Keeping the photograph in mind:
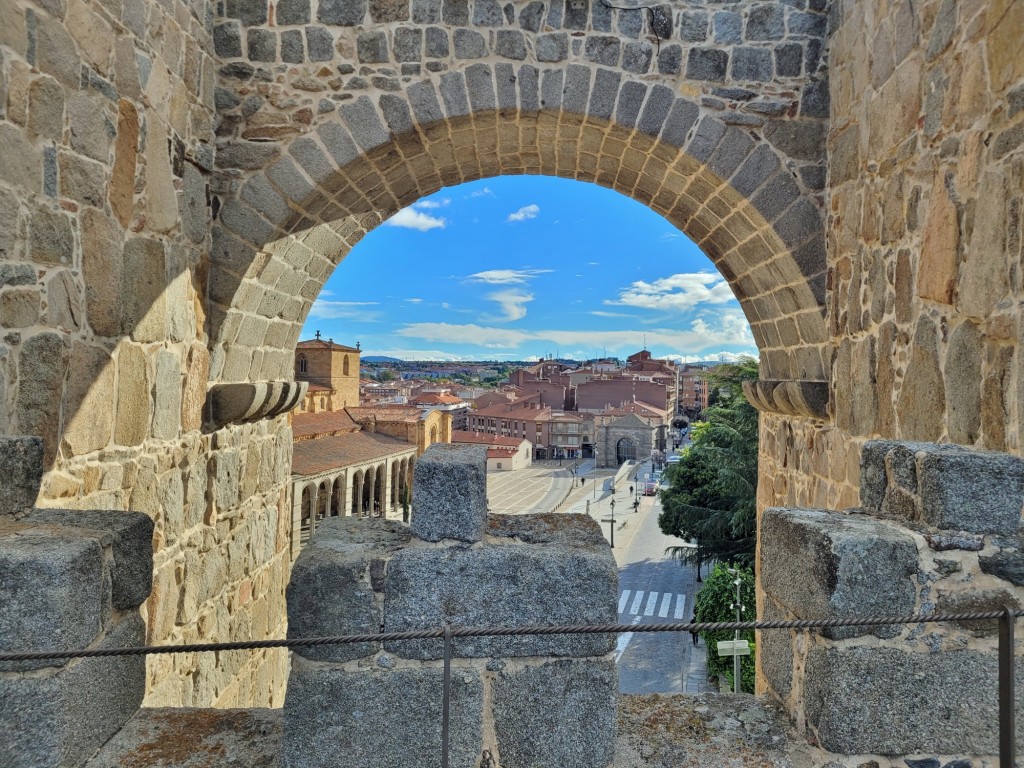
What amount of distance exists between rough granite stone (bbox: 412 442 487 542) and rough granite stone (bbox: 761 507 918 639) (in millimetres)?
755

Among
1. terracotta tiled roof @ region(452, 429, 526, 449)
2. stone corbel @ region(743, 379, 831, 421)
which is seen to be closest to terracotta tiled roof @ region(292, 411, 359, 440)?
terracotta tiled roof @ region(452, 429, 526, 449)

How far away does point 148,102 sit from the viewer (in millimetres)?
3203

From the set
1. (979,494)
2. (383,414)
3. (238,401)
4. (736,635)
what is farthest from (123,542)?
(383,414)

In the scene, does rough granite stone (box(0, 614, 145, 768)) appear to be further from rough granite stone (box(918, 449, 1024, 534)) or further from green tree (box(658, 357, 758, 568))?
green tree (box(658, 357, 758, 568))

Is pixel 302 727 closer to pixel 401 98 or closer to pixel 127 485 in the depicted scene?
pixel 127 485

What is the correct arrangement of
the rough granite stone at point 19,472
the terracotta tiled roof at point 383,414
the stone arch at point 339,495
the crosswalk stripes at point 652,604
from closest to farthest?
the rough granite stone at point 19,472, the crosswalk stripes at point 652,604, the stone arch at point 339,495, the terracotta tiled roof at point 383,414

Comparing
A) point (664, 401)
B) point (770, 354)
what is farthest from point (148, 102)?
point (664, 401)

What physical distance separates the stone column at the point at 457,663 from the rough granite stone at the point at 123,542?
514 mm

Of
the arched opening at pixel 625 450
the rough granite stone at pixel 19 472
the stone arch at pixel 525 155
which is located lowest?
the arched opening at pixel 625 450

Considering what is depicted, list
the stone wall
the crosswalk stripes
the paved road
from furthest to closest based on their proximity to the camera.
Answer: the crosswalk stripes < the paved road < the stone wall

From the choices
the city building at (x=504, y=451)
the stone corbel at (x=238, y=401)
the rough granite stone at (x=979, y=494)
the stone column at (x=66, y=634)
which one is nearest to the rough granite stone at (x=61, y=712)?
the stone column at (x=66, y=634)

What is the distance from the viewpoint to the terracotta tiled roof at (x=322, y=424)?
2445 cm

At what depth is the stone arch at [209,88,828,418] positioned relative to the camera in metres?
3.80

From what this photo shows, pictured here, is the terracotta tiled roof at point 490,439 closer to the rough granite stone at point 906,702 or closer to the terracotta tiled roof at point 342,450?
the terracotta tiled roof at point 342,450
